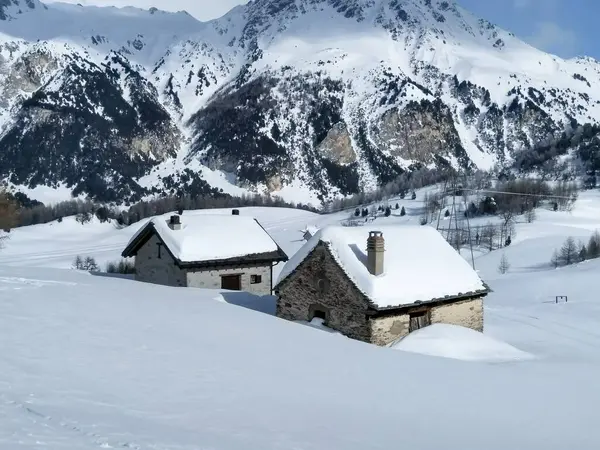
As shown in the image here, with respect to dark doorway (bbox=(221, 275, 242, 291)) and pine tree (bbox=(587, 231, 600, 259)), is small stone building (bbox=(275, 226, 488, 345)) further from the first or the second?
pine tree (bbox=(587, 231, 600, 259))

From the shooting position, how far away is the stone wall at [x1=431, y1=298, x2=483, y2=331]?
91.7 ft

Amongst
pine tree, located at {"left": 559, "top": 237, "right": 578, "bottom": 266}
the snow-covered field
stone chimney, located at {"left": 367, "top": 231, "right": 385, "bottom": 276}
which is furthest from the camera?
pine tree, located at {"left": 559, "top": 237, "right": 578, "bottom": 266}

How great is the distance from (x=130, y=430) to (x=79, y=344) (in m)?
7.57

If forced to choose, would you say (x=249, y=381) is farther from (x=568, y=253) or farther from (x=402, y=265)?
(x=568, y=253)

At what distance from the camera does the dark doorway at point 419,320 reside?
2684 centimetres

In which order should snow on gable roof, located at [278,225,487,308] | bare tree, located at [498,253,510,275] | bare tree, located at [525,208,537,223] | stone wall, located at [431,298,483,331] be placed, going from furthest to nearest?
bare tree, located at [525,208,537,223], bare tree, located at [498,253,510,275], stone wall, located at [431,298,483,331], snow on gable roof, located at [278,225,487,308]

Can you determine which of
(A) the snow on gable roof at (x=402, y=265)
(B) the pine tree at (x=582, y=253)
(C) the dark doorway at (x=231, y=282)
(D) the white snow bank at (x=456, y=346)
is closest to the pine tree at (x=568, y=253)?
(B) the pine tree at (x=582, y=253)

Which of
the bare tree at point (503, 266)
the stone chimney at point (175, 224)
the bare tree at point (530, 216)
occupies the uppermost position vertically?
the bare tree at point (530, 216)

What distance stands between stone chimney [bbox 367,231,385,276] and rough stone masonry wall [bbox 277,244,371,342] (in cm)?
131

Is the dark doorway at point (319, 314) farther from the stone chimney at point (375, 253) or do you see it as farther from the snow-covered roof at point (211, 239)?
the snow-covered roof at point (211, 239)

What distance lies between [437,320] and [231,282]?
16422 millimetres

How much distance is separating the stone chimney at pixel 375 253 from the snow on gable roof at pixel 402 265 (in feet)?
0.88

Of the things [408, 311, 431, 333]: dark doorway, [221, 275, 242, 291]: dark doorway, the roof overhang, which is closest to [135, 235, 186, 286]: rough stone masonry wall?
the roof overhang

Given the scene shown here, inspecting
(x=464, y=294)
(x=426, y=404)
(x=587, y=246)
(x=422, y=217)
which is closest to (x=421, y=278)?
(x=464, y=294)
